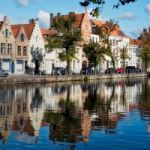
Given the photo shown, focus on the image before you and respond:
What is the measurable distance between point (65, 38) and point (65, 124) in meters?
62.1

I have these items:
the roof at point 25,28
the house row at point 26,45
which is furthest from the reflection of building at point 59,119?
the roof at point 25,28

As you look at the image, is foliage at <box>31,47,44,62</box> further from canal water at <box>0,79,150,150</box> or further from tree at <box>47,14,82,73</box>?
canal water at <box>0,79,150,150</box>

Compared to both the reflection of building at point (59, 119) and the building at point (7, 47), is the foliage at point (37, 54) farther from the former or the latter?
the reflection of building at point (59, 119)

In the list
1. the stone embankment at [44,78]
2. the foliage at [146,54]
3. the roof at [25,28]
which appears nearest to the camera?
the stone embankment at [44,78]

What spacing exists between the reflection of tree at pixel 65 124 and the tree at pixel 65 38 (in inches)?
2056

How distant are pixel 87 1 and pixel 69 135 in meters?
7.75

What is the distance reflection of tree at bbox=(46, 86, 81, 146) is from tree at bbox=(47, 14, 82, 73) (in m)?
52.2

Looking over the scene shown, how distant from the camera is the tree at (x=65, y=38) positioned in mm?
87750

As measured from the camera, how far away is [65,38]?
290 ft

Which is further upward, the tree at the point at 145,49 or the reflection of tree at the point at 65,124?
the tree at the point at 145,49

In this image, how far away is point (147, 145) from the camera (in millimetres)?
20922

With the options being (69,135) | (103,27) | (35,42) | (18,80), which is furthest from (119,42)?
(69,135)

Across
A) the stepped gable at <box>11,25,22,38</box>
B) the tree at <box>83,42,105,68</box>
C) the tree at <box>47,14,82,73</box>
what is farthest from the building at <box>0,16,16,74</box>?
the tree at <box>83,42,105,68</box>

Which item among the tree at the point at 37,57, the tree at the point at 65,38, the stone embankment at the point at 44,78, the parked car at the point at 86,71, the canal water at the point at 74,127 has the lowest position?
the canal water at the point at 74,127
